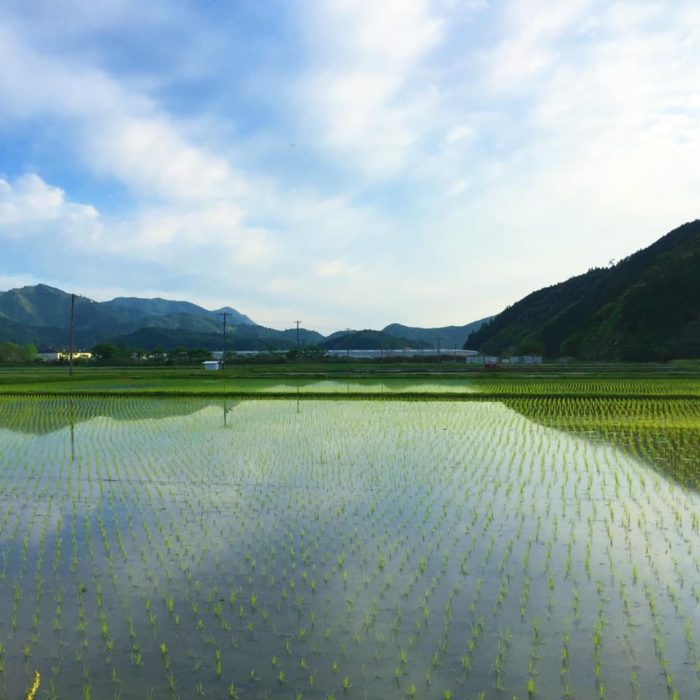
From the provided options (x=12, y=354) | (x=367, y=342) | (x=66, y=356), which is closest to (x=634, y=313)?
(x=12, y=354)

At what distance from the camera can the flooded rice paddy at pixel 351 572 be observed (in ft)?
11.3

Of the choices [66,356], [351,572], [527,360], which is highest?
[66,356]

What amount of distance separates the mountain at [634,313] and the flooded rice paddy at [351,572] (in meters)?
48.6

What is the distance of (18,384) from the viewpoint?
2730cm

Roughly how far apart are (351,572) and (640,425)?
35.9ft

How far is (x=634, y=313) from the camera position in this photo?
192 feet

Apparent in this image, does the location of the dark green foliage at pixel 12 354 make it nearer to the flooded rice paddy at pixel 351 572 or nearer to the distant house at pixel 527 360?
the distant house at pixel 527 360

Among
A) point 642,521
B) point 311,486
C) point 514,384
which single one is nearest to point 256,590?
point 311,486

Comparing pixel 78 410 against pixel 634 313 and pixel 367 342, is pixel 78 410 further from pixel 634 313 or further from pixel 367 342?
pixel 367 342

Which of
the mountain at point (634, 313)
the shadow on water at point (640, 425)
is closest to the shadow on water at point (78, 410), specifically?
the shadow on water at point (640, 425)

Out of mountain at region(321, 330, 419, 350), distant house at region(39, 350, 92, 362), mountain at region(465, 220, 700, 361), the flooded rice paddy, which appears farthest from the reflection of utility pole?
mountain at region(321, 330, 419, 350)

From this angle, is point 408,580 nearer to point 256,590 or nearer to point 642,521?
point 256,590

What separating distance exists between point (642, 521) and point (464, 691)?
401 cm

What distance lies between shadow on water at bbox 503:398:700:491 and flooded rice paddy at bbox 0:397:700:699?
0.16 meters
